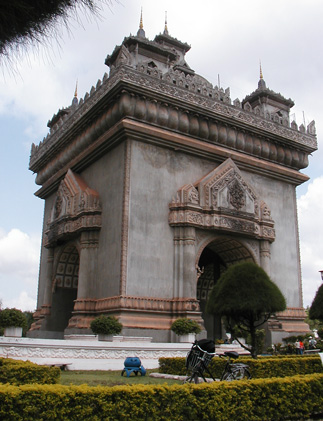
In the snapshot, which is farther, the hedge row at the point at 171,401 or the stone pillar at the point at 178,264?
the stone pillar at the point at 178,264

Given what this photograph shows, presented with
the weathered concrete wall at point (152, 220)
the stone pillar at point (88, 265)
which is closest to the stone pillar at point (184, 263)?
the weathered concrete wall at point (152, 220)

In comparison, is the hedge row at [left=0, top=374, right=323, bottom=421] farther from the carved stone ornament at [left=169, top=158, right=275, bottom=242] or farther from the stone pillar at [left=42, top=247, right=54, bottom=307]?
the stone pillar at [left=42, top=247, right=54, bottom=307]

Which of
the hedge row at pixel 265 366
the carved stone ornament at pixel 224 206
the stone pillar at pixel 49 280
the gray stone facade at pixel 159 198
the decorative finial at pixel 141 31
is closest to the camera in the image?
the hedge row at pixel 265 366

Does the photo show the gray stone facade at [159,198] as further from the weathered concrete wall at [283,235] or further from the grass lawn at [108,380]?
the grass lawn at [108,380]

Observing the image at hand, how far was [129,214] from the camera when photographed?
720 inches

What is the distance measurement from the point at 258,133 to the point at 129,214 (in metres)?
8.31

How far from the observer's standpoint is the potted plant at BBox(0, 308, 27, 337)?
16339mm

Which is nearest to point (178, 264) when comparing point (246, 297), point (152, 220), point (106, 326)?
point (152, 220)

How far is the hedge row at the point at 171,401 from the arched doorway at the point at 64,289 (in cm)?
1621

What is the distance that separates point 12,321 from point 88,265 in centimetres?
408

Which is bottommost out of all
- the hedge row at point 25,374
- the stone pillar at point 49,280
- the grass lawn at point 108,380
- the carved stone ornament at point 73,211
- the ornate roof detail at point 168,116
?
the grass lawn at point 108,380

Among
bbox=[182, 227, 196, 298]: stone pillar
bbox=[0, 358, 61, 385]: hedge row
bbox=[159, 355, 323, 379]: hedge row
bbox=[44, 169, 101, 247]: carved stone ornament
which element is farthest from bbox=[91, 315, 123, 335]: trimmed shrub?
bbox=[0, 358, 61, 385]: hedge row

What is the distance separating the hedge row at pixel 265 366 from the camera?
33.5 ft

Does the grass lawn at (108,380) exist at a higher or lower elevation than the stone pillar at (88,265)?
lower
